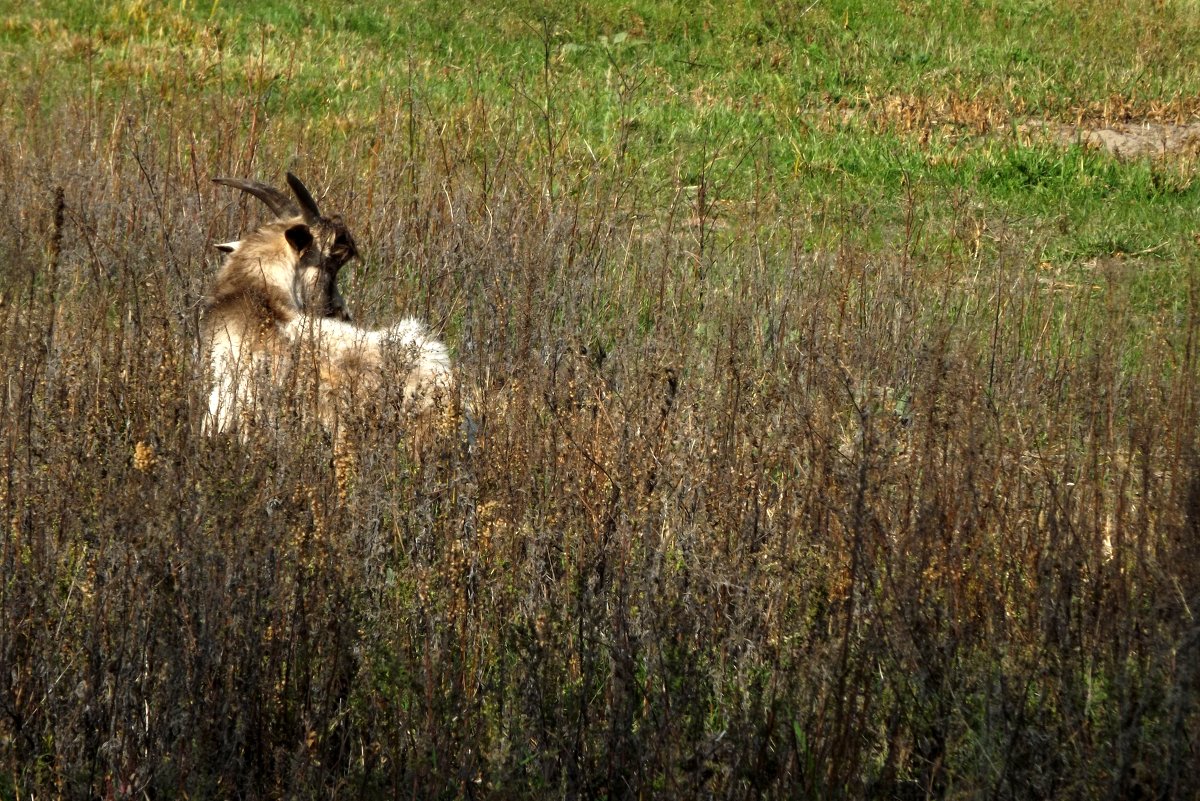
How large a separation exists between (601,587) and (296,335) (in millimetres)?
2139

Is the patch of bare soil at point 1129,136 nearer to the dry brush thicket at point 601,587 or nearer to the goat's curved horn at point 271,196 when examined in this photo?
the dry brush thicket at point 601,587

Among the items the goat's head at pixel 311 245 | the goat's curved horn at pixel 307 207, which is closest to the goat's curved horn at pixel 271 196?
the goat's head at pixel 311 245

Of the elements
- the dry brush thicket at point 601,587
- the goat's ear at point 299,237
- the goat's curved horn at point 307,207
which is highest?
the goat's curved horn at point 307,207

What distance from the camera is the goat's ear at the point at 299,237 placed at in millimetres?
5738

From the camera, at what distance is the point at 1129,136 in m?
12.2

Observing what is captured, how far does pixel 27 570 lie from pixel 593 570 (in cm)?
135

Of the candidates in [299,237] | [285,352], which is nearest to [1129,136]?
[299,237]

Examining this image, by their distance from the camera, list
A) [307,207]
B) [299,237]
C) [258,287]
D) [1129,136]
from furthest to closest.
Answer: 1. [1129,136]
2. [307,207]
3. [299,237]
4. [258,287]


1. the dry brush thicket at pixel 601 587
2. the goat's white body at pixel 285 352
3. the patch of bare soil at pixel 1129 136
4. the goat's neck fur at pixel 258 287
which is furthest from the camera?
the patch of bare soil at pixel 1129 136

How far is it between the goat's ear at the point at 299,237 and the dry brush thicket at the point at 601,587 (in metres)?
0.82

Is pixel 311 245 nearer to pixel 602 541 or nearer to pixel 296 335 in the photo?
pixel 296 335

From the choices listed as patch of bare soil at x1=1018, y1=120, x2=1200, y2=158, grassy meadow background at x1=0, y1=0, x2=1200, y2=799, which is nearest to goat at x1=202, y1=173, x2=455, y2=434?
grassy meadow background at x1=0, y1=0, x2=1200, y2=799

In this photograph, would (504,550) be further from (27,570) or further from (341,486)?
(27,570)

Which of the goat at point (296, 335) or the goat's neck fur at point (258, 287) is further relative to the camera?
the goat's neck fur at point (258, 287)
